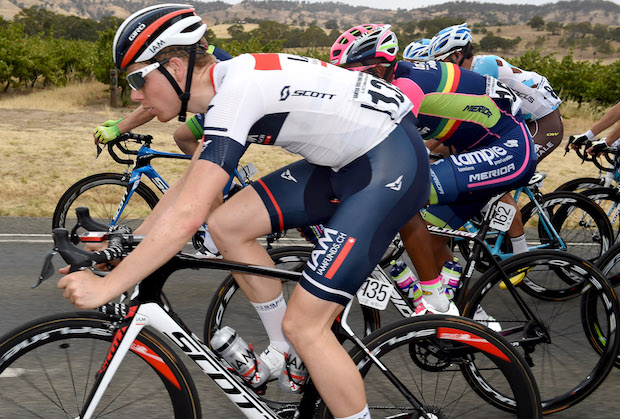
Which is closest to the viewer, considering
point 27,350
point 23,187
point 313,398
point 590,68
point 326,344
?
point 27,350

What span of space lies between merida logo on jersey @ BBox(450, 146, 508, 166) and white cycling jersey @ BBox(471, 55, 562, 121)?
7.01 feet

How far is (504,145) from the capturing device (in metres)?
4.45

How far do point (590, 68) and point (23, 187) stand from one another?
2342 centimetres

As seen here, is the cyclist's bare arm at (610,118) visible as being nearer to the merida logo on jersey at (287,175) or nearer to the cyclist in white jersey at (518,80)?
the cyclist in white jersey at (518,80)

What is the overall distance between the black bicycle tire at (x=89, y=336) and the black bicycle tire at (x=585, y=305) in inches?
67.9

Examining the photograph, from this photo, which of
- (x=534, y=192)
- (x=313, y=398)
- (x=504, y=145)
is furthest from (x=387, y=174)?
(x=534, y=192)

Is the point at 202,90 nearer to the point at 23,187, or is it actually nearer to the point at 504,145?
the point at 504,145

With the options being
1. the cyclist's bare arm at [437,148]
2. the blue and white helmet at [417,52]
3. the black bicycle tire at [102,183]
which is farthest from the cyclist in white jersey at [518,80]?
the black bicycle tire at [102,183]

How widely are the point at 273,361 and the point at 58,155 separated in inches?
408

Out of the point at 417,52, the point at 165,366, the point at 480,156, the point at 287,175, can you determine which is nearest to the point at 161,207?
the point at 287,175

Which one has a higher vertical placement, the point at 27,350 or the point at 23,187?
the point at 27,350

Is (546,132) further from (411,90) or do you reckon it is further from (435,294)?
(435,294)

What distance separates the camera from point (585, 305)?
151 inches

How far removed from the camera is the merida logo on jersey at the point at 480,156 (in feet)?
14.0
